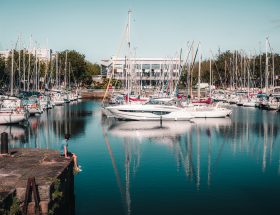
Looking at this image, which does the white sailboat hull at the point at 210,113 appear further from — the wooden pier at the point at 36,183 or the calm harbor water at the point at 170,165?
the wooden pier at the point at 36,183

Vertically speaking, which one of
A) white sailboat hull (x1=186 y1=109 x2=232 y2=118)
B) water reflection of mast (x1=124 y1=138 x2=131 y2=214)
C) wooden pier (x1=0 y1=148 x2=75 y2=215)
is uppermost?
white sailboat hull (x1=186 y1=109 x2=232 y2=118)

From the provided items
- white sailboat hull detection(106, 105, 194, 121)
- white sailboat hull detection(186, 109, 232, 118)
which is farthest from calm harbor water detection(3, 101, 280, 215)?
white sailboat hull detection(186, 109, 232, 118)

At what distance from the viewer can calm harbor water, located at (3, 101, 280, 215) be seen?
65.2ft

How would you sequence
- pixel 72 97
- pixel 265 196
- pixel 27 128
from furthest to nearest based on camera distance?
pixel 72 97
pixel 27 128
pixel 265 196

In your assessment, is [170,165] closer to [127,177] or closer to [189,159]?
[189,159]

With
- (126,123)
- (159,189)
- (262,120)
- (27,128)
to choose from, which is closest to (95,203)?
(159,189)

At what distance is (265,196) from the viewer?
21.1 metres

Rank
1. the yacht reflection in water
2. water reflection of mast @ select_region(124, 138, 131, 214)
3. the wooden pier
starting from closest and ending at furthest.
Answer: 1. the wooden pier
2. water reflection of mast @ select_region(124, 138, 131, 214)
3. the yacht reflection in water

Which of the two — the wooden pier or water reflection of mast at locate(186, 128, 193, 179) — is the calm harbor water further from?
the wooden pier

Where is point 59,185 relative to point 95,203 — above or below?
above

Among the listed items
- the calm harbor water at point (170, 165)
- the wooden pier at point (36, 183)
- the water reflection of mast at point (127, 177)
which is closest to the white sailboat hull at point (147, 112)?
the calm harbor water at point (170, 165)

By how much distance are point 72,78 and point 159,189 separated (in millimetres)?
128689

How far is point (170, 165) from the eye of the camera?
28422 millimetres

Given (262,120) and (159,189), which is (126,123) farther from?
(159,189)
